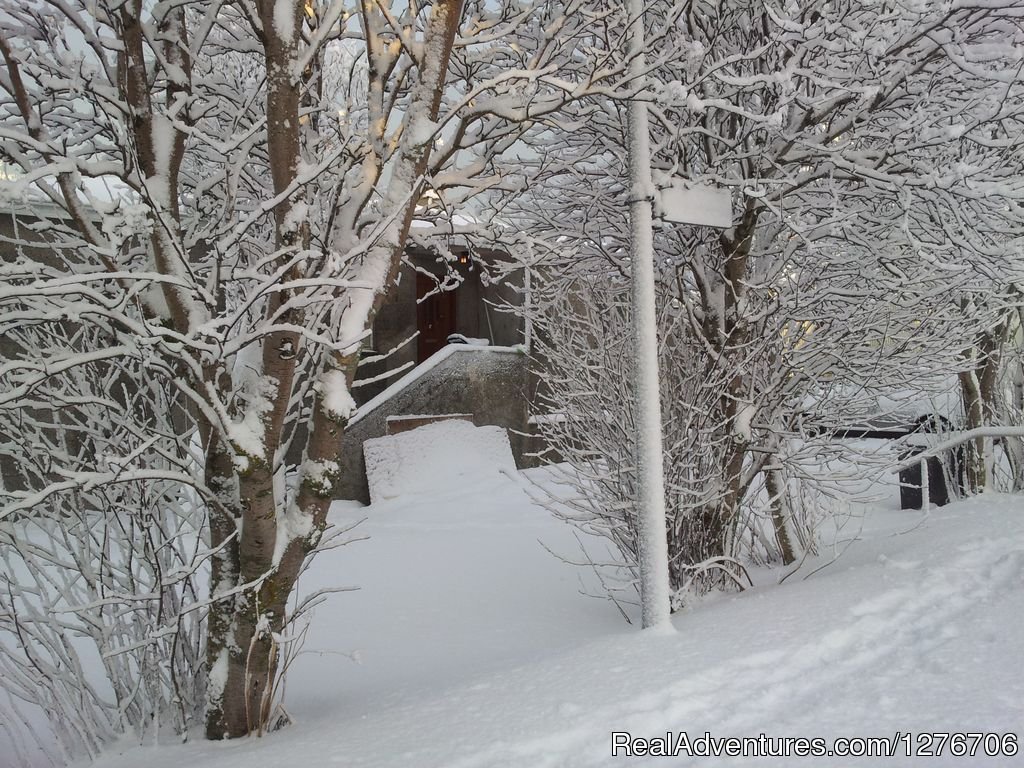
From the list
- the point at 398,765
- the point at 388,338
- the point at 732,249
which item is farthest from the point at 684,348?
the point at 388,338

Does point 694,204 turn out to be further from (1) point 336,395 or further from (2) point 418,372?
(2) point 418,372

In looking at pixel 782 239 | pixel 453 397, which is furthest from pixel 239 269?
pixel 453 397

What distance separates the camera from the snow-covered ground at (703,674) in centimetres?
267

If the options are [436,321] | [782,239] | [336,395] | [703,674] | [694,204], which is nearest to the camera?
[703,674]

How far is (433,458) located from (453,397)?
1184mm

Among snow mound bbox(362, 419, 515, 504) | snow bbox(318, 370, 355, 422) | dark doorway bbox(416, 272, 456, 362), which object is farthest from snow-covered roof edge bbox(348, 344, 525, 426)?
snow bbox(318, 370, 355, 422)

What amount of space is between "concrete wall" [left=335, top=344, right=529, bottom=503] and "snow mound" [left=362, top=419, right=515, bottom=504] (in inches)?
10.2

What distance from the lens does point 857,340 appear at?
17.9 ft

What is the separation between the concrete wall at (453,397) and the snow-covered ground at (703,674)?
5400 mm

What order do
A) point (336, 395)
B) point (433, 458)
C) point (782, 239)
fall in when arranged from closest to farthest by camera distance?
point (336, 395) → point (782, 239) → point (433, 458)

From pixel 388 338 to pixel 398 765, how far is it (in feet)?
39.6

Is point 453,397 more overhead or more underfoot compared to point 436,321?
more underfoot

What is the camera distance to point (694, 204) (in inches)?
Answer: 165

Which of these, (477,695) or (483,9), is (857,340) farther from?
(477,695)
